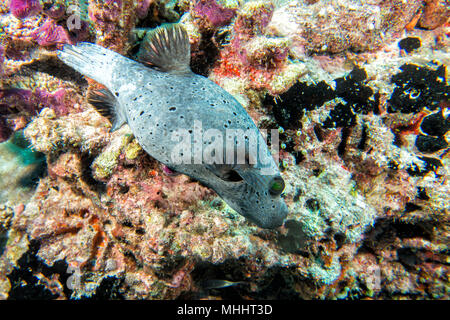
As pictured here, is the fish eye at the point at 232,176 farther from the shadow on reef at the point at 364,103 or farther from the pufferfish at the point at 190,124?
the shadow on reef at the point at 364,103

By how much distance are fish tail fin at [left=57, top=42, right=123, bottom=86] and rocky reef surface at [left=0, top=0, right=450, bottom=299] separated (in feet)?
1.15

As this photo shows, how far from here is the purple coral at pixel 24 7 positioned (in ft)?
10.9

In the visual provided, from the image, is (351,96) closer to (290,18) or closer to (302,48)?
(302,48)

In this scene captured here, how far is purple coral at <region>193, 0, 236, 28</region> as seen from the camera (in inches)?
138

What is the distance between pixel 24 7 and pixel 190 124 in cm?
388

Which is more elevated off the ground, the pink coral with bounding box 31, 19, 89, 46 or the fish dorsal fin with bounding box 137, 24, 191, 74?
the pink coral with bounding box 31, 19, 89, 46

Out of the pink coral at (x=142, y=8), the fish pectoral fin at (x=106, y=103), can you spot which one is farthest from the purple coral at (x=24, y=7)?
the fish pectoral fin at (x=106, y=103)

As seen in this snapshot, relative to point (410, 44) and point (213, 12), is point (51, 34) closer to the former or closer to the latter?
point (213, 12)

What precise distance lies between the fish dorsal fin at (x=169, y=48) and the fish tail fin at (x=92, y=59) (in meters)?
0.59

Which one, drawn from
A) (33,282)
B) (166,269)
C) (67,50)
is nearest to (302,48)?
(67,50)

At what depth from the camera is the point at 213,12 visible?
3549mm

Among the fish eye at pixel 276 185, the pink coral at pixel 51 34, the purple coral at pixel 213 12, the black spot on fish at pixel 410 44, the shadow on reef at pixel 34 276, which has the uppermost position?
the black spot on fish at pixel 410 44

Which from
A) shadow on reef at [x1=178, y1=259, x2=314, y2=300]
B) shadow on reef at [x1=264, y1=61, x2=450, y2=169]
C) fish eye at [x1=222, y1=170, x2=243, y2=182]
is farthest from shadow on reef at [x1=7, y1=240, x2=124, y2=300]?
shadow on reef at [x1=264, y1=61, x2=450, y2=169]

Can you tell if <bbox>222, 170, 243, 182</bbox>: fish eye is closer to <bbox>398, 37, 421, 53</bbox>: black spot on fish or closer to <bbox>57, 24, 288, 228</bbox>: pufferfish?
<bbox>57, 24, 288, 228</bbox>: pufferfish
